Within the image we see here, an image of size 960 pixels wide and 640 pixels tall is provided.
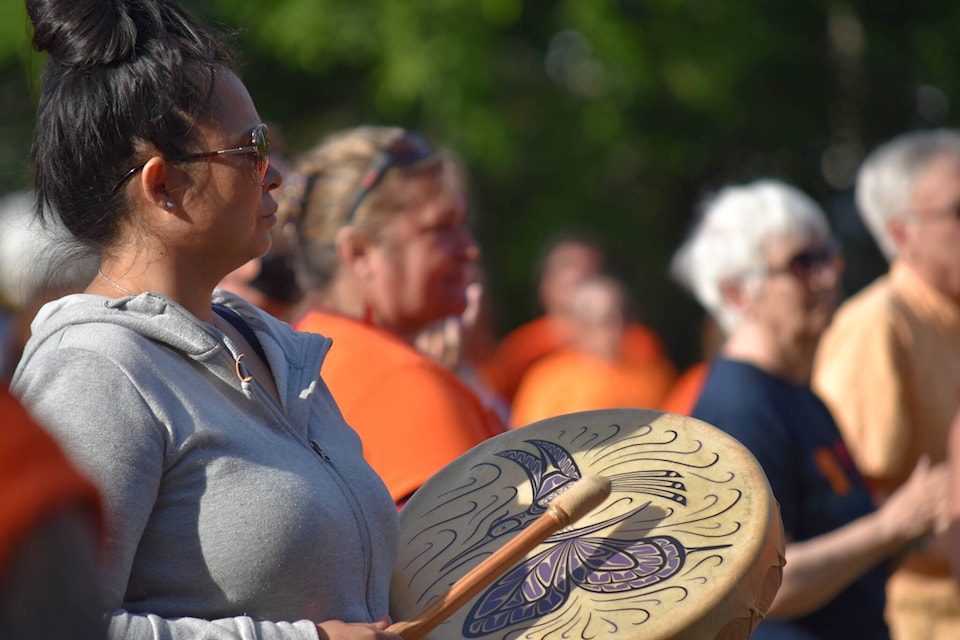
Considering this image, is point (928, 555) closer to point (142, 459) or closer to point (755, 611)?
point (755, 611)

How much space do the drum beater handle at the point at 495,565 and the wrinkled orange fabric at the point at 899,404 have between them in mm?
2252

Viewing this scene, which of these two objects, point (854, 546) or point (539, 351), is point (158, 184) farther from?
point (539, 351)

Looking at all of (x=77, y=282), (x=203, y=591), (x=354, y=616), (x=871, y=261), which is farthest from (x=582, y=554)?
(x=871, y=261)

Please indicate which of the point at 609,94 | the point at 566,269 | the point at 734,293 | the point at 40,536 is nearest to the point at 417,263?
the point at 734,293

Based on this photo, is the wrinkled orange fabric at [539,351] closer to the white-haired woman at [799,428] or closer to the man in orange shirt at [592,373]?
the man in orange shirt at [592,373]

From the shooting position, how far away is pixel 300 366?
186 centimetres

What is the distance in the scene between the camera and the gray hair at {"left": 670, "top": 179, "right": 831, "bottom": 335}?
12.3ft

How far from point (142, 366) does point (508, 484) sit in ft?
2.38

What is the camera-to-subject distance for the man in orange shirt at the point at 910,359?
3.61 metres

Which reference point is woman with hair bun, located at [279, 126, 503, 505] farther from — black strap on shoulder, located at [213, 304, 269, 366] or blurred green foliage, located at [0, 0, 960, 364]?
blurred green foliage, located at [0, 0, 960, 364]

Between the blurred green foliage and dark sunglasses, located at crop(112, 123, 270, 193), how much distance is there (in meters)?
7.96

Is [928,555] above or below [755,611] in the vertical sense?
below

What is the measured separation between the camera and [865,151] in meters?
11.1

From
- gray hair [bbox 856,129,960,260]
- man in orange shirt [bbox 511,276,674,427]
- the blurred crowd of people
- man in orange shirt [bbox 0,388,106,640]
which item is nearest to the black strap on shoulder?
the blurred crowd of people
